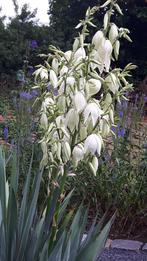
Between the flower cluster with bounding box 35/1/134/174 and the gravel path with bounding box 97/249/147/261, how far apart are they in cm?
166

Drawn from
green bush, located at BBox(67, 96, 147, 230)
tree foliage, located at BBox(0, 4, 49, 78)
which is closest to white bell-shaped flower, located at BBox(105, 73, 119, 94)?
green bush, located at BBox(67, 96, 147, 230)

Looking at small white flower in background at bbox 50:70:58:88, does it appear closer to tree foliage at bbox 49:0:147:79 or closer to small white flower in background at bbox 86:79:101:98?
small white flower in background at bbox 86:79:101:98

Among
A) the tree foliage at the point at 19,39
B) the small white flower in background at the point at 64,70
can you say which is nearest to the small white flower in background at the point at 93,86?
the small white flower in background at the point at 64,70

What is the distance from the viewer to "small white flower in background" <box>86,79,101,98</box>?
1.63 meters

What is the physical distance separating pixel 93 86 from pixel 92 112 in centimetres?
10

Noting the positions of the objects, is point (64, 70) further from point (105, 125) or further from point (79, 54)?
point (105, 125)

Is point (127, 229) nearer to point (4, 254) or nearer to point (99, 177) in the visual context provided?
point (99, 177)

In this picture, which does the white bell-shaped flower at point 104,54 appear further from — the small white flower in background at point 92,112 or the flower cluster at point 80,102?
the small white flower in background at point 92,112

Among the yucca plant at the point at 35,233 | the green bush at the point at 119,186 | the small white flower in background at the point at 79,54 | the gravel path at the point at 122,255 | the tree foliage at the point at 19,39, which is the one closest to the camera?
the small white flower in background at the point at 79,54

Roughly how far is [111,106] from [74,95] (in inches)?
7.1

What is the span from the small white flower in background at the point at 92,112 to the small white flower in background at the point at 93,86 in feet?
0.17

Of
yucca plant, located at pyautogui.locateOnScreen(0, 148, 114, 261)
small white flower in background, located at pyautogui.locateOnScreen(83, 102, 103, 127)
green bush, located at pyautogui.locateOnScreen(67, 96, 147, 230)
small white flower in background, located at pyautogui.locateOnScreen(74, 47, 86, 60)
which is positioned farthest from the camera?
green bush, located at pyautogui.locateOnScreen(67, 96, 147, 230)

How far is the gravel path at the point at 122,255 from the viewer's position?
3225 millimetres

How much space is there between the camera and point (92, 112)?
1592 millimetres
